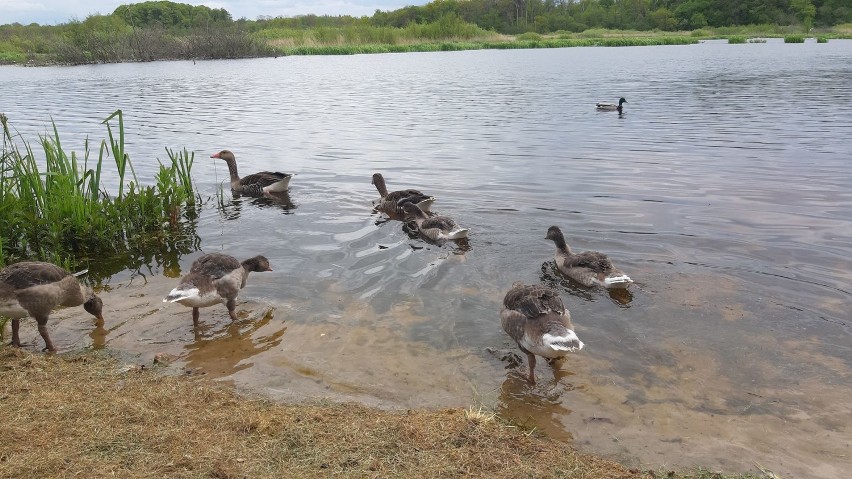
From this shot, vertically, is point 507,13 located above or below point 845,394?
above

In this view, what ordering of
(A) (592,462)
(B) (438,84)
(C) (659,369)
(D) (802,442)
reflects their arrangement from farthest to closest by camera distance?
(B) (438,84), (C) (659,369), (D) (802,442), (A) (592,462)

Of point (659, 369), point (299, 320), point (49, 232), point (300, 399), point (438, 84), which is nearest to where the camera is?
point (300, 399)

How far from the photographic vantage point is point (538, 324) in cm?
617

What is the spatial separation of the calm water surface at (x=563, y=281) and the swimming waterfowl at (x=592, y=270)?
0.72 ft

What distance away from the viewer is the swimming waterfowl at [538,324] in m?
5.88

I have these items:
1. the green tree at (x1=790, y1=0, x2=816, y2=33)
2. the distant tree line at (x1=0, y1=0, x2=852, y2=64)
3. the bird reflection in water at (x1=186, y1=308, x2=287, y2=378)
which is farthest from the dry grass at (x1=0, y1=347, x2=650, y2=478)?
the green tree at (x1=790, y1=0, x2=816, y2=33)

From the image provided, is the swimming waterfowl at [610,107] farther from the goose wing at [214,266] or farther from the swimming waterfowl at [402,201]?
the goose wing at [214,266]

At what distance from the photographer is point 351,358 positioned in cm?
669

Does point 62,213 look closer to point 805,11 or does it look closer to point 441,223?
point 441,223

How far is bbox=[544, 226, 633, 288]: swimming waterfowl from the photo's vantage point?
8406mm

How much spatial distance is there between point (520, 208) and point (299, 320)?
22.0ft

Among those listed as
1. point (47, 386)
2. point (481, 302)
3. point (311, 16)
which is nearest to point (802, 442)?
point (481, 302)

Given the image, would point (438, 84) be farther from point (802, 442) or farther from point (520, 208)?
point (802, 442)

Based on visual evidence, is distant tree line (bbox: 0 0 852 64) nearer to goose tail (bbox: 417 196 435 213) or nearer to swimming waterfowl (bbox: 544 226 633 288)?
goose tail (bbox: 417 196 435 213)
